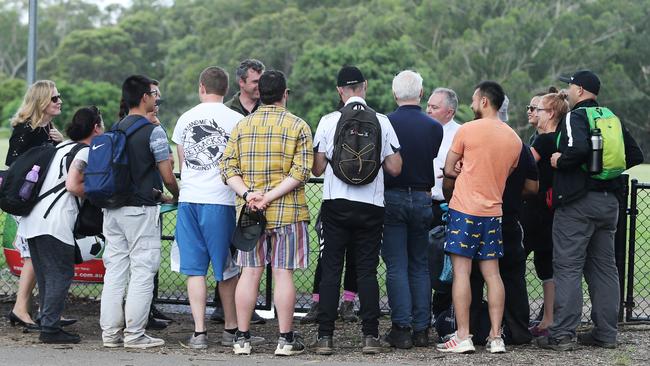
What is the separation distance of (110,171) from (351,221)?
5.32ft

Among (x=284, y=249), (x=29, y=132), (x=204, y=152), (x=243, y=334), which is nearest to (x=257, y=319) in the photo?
(x=243, y=334)

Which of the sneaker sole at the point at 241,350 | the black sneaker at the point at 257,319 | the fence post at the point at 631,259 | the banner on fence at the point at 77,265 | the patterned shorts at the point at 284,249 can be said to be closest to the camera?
the patterned shorts at the point at 284,249

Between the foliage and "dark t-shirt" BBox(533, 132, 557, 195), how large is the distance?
2193 inches

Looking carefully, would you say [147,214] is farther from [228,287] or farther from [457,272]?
[457,272]

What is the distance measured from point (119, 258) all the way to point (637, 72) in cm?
6885

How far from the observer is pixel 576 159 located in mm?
6730

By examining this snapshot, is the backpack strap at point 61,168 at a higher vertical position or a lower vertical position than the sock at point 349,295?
higher

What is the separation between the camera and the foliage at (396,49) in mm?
66125

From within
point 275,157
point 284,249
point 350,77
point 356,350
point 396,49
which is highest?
point 396,49

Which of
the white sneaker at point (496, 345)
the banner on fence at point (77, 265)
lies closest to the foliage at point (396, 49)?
the banner on fence at point (77, 265)

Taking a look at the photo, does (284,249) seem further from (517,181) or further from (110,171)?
(517,181)

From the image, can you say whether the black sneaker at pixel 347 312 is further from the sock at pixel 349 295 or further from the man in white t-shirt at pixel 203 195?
the man in white t-shirt at pixel 203 195

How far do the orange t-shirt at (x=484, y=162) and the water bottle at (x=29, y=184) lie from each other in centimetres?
293

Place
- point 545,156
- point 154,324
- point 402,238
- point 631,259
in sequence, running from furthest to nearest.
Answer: point 631,259, point 154,324, point 545,156, point 402,238
